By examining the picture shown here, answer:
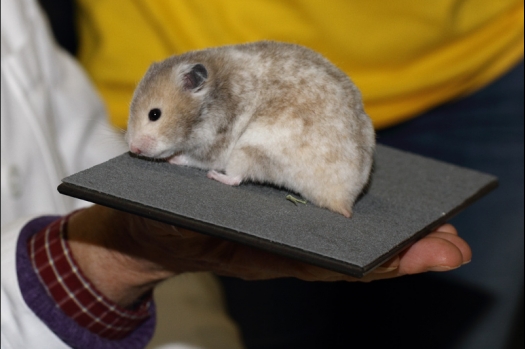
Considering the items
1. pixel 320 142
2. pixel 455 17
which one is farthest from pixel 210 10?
pixel 320 142

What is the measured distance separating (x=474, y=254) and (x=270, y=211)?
947mm

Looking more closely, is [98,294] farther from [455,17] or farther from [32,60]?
[455,17]

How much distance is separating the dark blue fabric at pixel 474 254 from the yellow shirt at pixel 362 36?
0.24 feet

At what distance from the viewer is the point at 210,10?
158 cm

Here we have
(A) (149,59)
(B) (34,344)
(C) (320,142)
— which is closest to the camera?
(C) (320,142)

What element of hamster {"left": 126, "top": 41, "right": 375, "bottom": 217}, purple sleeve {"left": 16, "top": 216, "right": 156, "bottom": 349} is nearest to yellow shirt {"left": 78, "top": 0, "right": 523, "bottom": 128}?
hamster {"left": 126, "top": 41, "right": 375, "bottom": 217}

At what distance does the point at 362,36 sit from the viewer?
1.57 metres

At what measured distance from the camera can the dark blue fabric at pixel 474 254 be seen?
1.71 metres

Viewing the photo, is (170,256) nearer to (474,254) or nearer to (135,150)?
(135,150)

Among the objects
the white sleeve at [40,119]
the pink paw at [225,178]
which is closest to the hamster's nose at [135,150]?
the pink paw at [225,178]

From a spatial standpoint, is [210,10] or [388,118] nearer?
[210,10]

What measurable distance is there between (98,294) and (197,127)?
1.41 ft

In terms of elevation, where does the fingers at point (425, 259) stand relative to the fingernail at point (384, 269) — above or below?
above

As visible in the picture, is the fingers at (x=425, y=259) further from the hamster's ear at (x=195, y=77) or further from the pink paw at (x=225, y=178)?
the hamster's ear at (x=195, y=77)
